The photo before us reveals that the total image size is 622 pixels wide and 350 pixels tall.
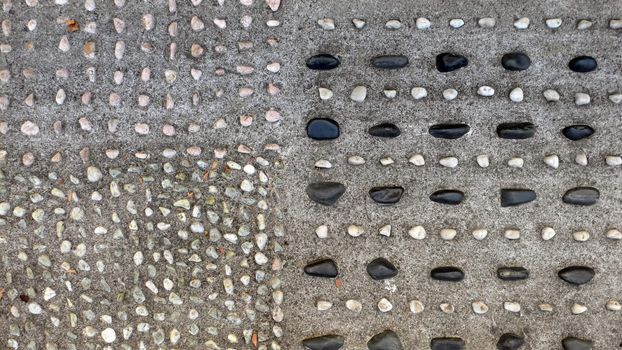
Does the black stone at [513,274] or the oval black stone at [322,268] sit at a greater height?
the black stone at [513,274]

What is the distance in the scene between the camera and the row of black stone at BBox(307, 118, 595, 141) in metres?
0.92

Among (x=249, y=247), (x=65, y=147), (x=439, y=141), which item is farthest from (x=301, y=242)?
(x=65, y=147)

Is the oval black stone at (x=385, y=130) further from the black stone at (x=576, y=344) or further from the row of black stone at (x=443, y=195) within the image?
the black stone at (x=576, y=344)

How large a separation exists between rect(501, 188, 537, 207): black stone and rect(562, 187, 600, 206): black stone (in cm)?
5

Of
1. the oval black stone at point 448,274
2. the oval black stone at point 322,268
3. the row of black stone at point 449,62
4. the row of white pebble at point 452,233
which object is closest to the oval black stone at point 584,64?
the row of black stone at point 449,62

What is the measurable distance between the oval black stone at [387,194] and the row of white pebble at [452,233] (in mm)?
38

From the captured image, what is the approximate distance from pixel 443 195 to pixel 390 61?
0.21 meters

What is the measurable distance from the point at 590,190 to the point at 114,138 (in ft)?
2.28

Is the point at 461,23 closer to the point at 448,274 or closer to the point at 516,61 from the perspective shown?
the point at 516,61

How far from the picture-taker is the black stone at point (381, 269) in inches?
36.8

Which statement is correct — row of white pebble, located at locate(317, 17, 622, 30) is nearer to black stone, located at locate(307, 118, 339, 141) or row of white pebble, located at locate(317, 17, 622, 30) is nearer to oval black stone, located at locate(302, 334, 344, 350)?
black stone, located at locate(307, 118, 339, 141)

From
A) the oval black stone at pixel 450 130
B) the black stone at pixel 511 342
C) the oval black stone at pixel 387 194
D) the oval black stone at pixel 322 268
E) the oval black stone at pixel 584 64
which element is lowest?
the black stone at pixel 511 342

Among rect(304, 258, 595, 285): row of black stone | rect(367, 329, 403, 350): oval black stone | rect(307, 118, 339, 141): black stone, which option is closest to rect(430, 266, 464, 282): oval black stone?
rect(304, 258, 595, 285): row of black stone

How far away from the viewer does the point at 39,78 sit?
3.10 feet
